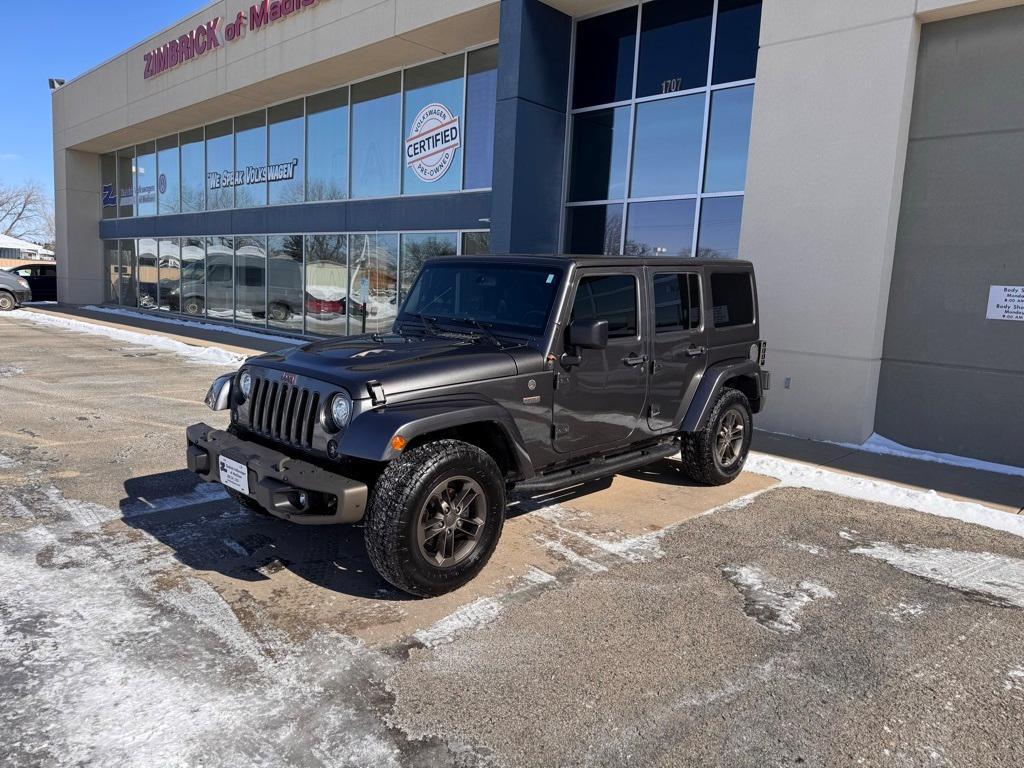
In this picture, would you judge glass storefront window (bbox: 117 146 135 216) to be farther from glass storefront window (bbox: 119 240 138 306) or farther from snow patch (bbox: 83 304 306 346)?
snow patch (bbox: 83 304 306 346)

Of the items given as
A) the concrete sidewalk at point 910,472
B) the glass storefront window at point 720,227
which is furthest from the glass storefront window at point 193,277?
the concrete sidewalk at point 910,472

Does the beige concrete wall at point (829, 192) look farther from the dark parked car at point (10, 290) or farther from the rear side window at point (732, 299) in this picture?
the dark parked car at point (10, 290)

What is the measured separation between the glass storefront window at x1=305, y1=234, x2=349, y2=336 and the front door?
1156 centimetres

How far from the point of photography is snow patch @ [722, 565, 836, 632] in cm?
380

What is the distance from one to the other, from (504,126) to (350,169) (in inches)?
238

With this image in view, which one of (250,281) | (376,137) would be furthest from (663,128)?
(250,281)

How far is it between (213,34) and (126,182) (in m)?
9.81

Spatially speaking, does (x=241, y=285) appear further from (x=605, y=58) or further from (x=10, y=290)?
(x=605, y=58)

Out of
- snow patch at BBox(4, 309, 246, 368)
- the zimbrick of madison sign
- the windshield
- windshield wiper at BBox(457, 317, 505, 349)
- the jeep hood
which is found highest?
the zimbrick of madison sign

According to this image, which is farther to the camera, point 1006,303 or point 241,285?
point 241,285

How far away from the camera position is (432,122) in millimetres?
13891

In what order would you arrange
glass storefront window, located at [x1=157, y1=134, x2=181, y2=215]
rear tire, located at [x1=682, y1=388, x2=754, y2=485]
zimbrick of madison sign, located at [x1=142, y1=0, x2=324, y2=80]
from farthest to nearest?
glass storefront window, located at [x1=157, y1=134, x2=181, y2=215], zimbrick of madison sign, located at [x1=142, y1=0, x2=324, y2=80], rear tire, located at [x1=682, y1=388, x2=754, y2=485]

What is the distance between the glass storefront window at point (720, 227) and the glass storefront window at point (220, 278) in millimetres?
13842

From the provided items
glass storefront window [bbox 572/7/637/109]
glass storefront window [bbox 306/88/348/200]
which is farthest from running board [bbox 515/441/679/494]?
glass storefront window [bbox 306/88/348/200]
